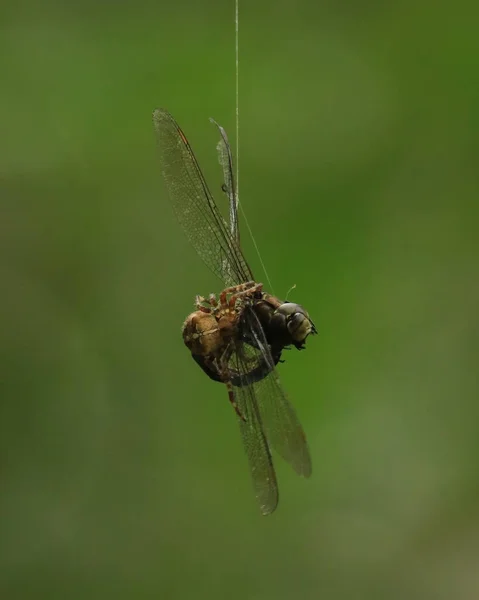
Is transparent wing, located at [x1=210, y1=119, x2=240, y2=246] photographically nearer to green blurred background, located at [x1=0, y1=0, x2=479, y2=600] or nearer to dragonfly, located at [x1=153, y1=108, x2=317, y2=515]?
dragonfly, located at [x1=153, y1=108, x2=317, y2=515]

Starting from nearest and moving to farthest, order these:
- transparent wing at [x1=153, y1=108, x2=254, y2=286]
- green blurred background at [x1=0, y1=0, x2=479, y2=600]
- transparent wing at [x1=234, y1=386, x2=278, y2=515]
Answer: transparent wing at [x1=234, y1=386, x2=278, y2=515] → transparent wing at [x1=153, y1=108, x2=254, y2=286] → green blurred background at [x1=0, y1=0, x2=479, y2=600]

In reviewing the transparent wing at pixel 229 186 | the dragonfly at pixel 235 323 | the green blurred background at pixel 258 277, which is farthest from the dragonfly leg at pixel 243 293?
the green blurred background at pixel 258 277

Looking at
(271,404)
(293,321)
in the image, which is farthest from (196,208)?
(271,404)

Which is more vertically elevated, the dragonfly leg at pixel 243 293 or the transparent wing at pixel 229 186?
the transparent wing at pixel 229 186

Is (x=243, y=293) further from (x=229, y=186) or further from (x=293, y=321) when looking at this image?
(x=229, y=186)

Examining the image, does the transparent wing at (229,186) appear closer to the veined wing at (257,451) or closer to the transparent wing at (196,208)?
the transparent wing at (196,208)

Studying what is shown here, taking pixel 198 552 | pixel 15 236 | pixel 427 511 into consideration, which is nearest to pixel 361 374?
pixel 427 511

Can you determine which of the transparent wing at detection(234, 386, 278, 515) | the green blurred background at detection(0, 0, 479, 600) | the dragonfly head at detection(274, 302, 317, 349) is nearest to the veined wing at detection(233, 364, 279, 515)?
the transparent wing at detection(234, 386, 278, 515)
